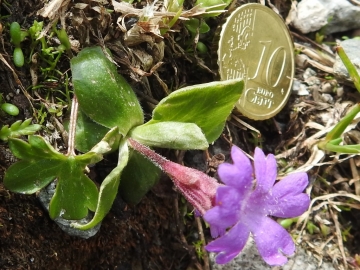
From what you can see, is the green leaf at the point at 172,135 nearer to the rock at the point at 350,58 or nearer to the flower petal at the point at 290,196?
the flower petal at the point at 290,196

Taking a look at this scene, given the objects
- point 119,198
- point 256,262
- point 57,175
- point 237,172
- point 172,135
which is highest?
point 237,172

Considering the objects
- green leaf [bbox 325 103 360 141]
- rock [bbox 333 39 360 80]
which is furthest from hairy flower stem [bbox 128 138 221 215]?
rock [bbox 333 39 360 80]

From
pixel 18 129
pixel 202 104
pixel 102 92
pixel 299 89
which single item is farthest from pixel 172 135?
pixel 299 89

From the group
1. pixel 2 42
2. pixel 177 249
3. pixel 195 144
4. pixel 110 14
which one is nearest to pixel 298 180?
pixel 195 144

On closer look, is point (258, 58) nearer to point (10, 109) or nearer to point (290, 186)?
point (290, 186)

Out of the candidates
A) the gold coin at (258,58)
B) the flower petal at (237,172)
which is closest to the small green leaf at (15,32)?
the gold coin at (258,58)

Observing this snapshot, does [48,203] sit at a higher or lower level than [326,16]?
lower

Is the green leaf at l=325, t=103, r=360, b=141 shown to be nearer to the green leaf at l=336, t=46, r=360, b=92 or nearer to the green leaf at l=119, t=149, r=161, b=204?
the green leaf at l=336, t=46, r=360, b=92
